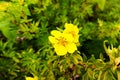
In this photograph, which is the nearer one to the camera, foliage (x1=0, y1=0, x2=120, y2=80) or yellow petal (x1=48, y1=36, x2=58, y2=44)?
yellow petal (x1=48, y1=36, x2=58, y2=44)

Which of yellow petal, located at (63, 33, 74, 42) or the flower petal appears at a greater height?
the flower petal

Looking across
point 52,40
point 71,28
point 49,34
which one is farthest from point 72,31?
point 49,34

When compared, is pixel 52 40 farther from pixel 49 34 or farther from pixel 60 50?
pixel 49 34

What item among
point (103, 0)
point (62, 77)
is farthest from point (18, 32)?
point (103, 0)

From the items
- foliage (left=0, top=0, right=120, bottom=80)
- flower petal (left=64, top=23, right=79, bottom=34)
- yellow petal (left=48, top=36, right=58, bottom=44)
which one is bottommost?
foliage (left=0, top=0, right=120, bottom=80)

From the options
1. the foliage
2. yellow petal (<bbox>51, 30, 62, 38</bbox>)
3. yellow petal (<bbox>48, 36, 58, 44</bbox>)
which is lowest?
the foliage

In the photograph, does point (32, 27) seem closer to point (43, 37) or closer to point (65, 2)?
point (43, 37)
